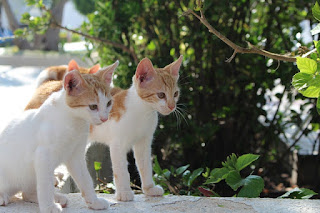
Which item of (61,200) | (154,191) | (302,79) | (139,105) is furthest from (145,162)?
(302,79)

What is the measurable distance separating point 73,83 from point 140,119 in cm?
49

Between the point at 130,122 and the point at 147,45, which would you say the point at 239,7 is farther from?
the point at 130,122

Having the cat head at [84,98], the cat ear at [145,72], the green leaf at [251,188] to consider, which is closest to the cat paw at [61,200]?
the cat head at [84,98]

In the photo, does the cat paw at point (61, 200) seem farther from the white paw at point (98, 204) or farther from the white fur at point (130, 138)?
the white fur at point (130, 138)

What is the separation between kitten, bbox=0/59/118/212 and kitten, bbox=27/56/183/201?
23 centimetres

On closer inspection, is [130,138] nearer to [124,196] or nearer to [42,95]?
[124,196]

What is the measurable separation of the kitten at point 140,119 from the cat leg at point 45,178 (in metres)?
0.40

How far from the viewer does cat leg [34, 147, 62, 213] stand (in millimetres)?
1633

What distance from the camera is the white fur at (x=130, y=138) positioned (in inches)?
79.4

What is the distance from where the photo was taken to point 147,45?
317cm

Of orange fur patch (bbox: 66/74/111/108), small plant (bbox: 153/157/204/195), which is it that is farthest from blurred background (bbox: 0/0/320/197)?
orange fur patch (bbox: 66/74/111/108)

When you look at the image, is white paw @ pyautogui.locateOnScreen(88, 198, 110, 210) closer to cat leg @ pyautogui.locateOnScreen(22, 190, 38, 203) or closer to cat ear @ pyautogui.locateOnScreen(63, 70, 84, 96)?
cat leg @ pyautogui.locateOnScreen(22, 190, 38, 203)

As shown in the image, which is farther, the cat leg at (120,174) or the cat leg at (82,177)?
the cat leg at (120,174)

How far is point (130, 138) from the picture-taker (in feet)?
6.81
